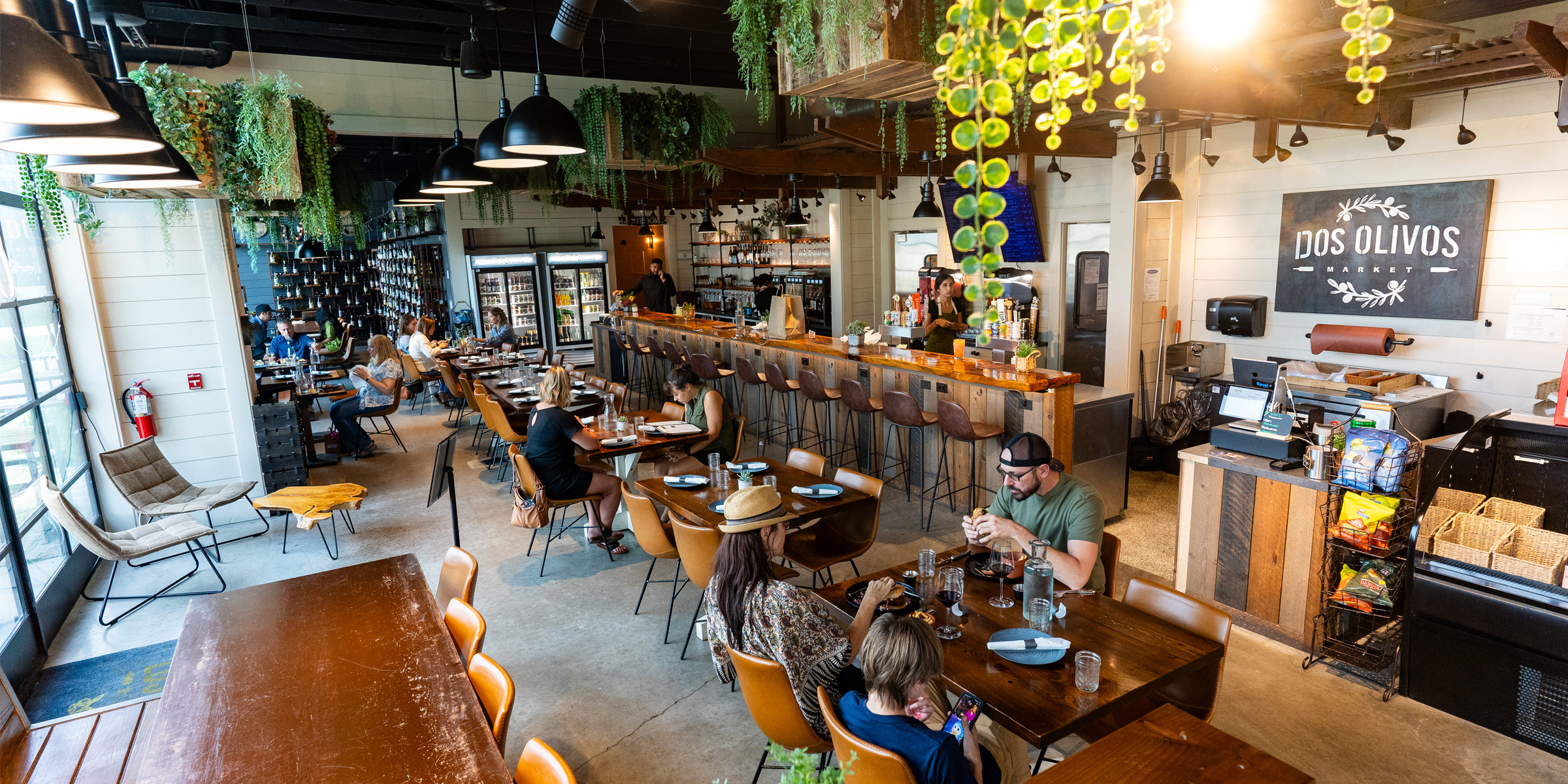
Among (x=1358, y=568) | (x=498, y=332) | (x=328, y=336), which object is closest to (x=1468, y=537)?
(x=1358, y=568)

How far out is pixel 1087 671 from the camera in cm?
229

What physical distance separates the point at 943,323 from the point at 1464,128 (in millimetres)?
4062

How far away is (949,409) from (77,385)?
6.19 m

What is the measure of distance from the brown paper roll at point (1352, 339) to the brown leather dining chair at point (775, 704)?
5.91 meters

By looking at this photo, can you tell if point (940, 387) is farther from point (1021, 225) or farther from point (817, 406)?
point (1021, 225)

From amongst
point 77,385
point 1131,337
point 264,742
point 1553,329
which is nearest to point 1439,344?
point 1553,329

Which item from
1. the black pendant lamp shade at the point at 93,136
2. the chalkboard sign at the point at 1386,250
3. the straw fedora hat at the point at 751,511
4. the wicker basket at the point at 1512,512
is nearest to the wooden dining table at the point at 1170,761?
the straw fedora hat at the point at 751,511

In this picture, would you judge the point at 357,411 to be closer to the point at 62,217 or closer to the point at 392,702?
the point at 62,217

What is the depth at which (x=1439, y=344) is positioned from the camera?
5969mm

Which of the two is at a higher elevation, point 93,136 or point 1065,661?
point 93,136

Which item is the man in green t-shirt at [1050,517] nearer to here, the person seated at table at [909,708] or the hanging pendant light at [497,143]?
the person seated at table at [909,708]

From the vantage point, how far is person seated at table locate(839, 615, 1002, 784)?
2006 millimetres

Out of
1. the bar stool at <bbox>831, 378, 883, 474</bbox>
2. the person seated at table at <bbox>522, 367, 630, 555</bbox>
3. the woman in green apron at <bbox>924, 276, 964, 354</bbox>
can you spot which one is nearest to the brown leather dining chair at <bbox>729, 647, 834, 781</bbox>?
the person seated at table at <bbox>522, 367, 630, 555</bbox>

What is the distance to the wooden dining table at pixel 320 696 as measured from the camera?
212 cm
